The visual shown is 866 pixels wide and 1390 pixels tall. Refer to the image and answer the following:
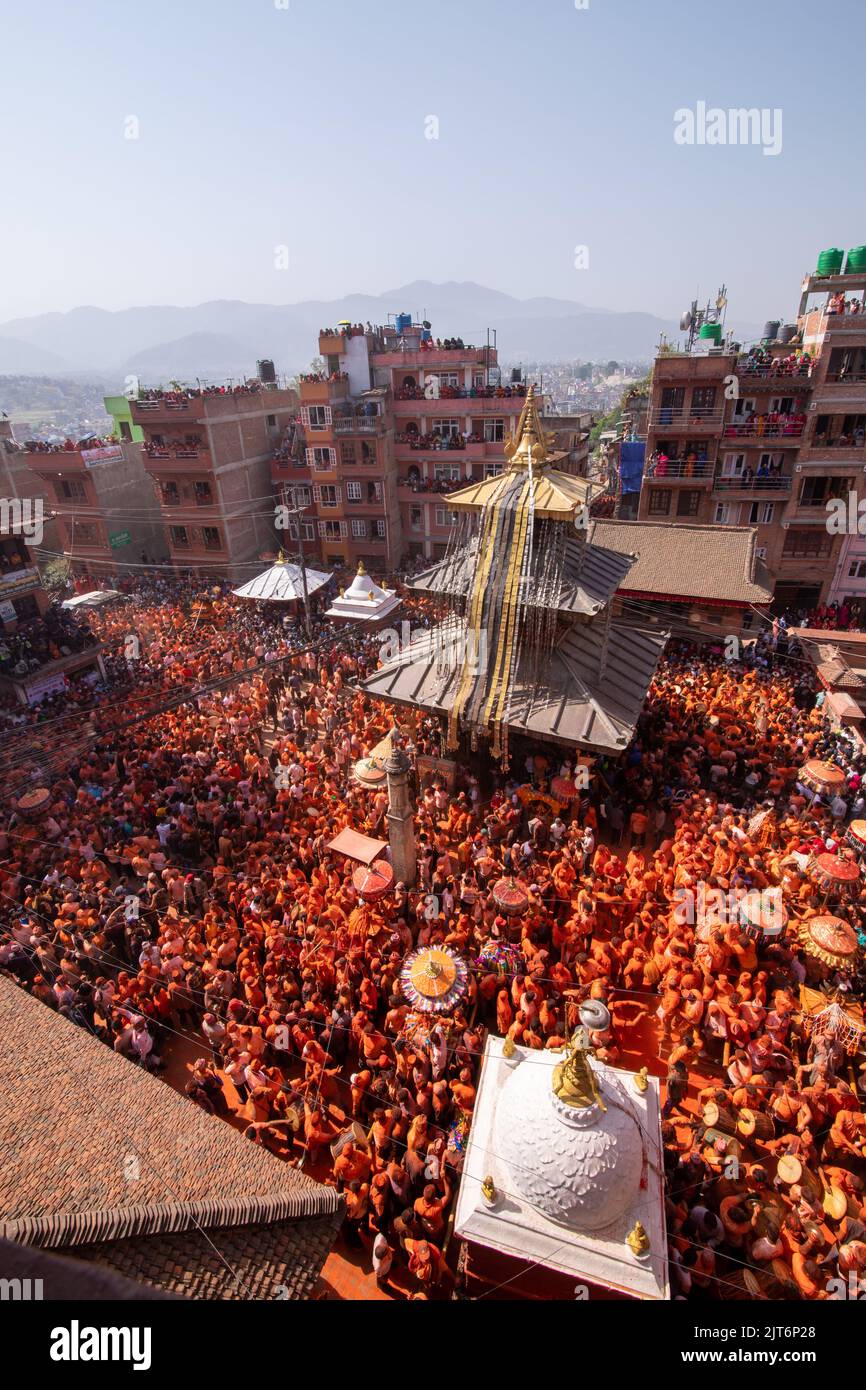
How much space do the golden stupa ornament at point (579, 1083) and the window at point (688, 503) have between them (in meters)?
32.6

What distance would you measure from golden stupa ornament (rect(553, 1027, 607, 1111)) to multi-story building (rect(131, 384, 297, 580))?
3447cm

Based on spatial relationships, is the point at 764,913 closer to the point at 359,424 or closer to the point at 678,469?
the point at 678,469

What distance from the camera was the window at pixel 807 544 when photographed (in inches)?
1268

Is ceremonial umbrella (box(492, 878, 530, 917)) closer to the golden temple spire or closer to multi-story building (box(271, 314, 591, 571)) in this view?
the golden temple spire

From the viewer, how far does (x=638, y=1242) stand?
23.7 ft

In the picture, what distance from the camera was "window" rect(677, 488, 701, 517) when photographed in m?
34.0

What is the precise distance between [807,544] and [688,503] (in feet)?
20.5

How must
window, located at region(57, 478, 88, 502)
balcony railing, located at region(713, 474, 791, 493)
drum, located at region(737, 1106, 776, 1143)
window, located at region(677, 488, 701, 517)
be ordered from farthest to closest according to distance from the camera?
window, located at region(57, 478, 88, 502) < window, located at region(677, 488, 701, 517) < balcony railing, located at region(713, 474, 791, 493) < drum, located at region(737, 1106, 776, 1143)

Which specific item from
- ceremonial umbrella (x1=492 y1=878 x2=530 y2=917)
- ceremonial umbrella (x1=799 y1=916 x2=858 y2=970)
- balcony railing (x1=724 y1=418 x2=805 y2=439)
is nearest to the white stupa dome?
ceremonial umbrella (x1=492 y1=878 x2=530 y2=917)

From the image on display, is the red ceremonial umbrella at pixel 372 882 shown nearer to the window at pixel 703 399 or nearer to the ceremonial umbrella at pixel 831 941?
the ceremonial umbrella at pixel 831 941

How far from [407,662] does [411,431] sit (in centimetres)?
2481

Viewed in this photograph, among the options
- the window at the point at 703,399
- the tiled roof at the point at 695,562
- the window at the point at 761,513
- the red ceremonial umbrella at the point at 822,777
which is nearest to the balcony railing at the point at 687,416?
the window at the point at 703,399

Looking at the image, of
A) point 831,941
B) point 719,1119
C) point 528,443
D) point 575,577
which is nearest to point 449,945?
point 719,1119
